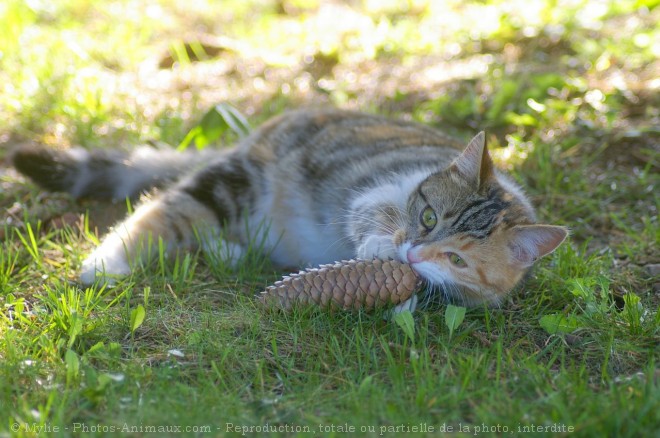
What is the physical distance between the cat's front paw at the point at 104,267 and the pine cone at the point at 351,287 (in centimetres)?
79

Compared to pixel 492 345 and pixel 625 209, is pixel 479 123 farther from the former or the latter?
pixel 492 345

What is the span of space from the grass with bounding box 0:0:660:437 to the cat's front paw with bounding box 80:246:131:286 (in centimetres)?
7

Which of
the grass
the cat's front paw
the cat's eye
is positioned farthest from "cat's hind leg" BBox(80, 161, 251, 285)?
the cat's eye

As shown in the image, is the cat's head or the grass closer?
the grass

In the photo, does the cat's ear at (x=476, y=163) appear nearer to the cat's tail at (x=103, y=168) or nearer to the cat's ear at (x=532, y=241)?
the cat's ear at (x=532, y=241)

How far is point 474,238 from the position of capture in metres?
2.69

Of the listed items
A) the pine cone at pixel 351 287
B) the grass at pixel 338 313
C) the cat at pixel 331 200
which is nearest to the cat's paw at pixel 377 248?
the cat at pixel 331 200

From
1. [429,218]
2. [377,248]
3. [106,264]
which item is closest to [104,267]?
[106,264]

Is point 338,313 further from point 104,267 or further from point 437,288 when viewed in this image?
point 104,267

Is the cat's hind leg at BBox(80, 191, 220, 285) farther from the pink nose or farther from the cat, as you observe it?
the pink nose

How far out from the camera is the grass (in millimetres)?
2027

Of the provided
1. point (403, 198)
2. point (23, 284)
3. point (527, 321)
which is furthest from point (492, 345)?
point (23, 284)

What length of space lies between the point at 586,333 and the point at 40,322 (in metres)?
2.10

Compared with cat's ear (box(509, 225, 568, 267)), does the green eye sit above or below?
above
